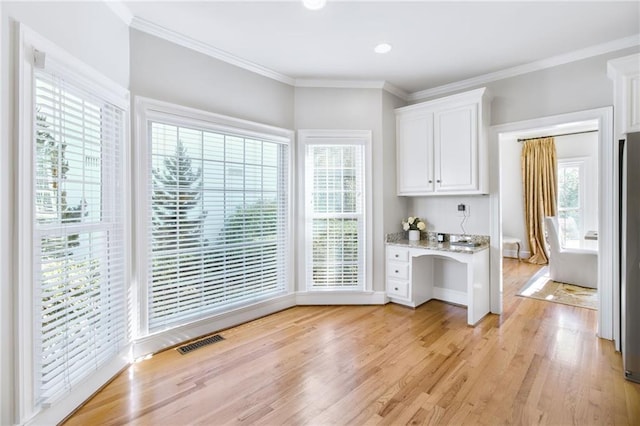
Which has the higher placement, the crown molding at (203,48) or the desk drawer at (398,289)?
the crown molding at (203,48)

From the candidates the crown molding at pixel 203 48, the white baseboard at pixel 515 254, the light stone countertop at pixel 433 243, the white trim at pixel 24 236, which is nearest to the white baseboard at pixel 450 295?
the light stone countertop at pixel 433 243

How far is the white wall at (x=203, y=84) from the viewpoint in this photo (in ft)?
8.33

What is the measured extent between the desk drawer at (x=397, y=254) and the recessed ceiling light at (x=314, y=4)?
261 centimetres

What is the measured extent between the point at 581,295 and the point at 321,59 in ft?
14.8

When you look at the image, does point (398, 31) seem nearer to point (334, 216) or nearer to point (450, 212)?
point (334, 216)

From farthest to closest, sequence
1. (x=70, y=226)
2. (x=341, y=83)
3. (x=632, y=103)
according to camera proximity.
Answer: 1. (x=341, y=83)
2. (x=632, y=103)
3. (x=70, y=226)

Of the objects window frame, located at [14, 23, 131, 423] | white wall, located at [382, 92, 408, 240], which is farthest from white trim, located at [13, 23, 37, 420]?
white wall, located at [382, 92, 408, 240]

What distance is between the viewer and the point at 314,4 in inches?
88.9

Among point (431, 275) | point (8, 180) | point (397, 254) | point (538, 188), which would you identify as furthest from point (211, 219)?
point (538, 188)

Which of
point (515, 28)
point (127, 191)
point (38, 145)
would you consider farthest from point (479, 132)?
point (38, 145)

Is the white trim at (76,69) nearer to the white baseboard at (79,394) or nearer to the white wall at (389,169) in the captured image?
the white baseboard at (79,394)

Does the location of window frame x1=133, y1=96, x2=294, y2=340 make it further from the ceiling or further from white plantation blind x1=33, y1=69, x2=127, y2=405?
the ceiling

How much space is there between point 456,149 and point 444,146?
0.14 m

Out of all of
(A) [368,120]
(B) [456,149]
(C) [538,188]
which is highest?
(A) [368,120]
